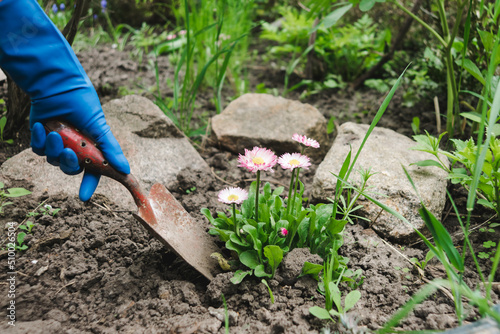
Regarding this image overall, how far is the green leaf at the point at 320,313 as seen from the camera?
114 centimetres

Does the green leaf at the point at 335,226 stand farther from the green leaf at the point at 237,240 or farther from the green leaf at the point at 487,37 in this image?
the green leaf at the point at 487,37

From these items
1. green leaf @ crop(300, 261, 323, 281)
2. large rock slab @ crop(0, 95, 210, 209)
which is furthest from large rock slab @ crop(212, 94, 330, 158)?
green leaf @ crop(300, 261, 323, 281)

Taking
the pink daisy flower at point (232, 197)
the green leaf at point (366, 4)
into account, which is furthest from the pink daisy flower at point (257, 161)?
the green leaf at point (366, 4)

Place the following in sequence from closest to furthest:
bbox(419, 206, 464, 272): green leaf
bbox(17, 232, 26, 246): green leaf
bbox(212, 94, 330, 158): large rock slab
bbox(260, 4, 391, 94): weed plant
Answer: bbox(419, 206, 464, 272): green leaf, bbox(17, 232, 26, 246): green leaf, bbox(212, 94, 330, 158): large rock slab, bbox(260, 4, 391, 94): weed plant

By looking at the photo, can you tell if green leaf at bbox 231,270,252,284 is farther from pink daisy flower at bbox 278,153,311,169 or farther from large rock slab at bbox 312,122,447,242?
large rock slab at bbox 312,122,447,242

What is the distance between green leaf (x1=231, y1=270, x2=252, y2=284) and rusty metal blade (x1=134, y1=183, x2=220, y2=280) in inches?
4.7

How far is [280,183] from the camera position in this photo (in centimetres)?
213

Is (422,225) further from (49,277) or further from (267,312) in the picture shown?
(49,277)

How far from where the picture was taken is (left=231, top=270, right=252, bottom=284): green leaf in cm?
129

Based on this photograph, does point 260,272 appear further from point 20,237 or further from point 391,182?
point 20,237

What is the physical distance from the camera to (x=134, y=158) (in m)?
2.02

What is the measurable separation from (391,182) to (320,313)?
0.83 m

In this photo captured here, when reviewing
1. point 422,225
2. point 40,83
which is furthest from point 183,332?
point 422,225

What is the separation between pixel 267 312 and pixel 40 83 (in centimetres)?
112
